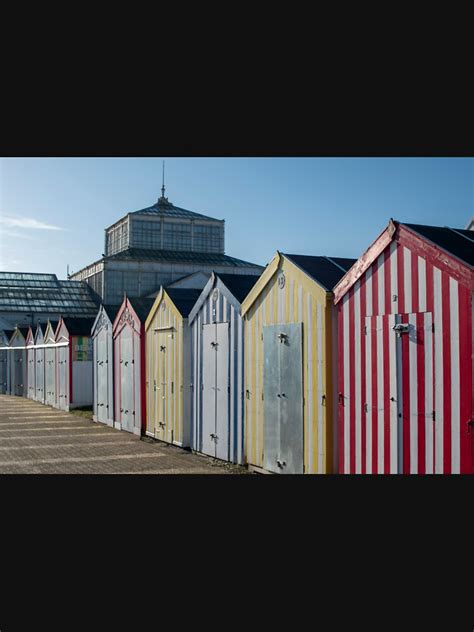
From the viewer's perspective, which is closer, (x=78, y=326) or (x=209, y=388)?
(x=209, y=388)

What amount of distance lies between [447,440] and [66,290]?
39.2 metres

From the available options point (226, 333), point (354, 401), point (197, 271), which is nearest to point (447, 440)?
point (354, 401)

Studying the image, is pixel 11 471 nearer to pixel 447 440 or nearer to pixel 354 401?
pixel 354 401

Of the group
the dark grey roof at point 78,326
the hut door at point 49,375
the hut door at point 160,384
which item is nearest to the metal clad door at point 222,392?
the hut door at point 160,384

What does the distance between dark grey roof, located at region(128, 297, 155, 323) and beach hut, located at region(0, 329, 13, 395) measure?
20.1 m

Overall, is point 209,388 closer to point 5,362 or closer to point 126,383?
point 126,383

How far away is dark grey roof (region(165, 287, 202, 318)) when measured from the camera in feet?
46.8

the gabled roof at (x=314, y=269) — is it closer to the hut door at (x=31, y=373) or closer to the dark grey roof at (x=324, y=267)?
the dark grey roof at (x=324, y=267)

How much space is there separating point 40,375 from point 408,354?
81.7 ft

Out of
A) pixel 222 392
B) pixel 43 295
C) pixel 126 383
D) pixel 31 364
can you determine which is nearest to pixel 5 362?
pixel 31 364

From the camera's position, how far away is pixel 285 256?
1008 cm

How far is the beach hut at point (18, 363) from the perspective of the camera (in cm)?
3369

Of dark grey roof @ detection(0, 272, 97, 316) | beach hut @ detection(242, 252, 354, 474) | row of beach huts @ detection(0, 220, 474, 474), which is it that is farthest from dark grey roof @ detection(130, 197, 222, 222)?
beach hut @ detection(242, 252, 354, 474)

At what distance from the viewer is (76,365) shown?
985 inches
